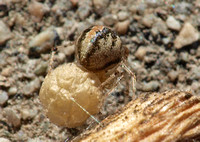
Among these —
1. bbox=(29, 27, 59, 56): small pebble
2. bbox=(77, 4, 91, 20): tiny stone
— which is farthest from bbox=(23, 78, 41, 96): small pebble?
bbox=(77, 4, 91, 20): tiny stone

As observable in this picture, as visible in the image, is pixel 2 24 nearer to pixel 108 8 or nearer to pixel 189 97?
pixel 108 8

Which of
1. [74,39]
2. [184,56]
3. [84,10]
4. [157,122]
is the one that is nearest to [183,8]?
[184,56]

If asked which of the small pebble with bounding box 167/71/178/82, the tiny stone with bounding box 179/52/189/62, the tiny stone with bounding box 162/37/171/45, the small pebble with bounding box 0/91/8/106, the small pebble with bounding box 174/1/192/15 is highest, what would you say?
the small pebble with bounding box 174/1/192/15

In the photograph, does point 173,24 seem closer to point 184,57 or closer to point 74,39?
point 184,57

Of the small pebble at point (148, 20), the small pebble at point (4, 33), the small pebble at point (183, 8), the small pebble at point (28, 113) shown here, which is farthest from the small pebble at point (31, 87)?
the small pebble at point (183, 8)

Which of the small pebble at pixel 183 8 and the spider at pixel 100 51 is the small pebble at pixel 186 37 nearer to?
the small pebble at pixel 183 8

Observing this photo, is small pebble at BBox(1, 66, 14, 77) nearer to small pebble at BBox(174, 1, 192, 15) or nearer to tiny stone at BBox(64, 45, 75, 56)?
tiny stone at BBox(64, 45, 75, 56)

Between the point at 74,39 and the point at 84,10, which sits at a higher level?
the point at 84,10
